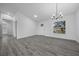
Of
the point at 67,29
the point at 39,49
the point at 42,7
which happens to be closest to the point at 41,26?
the point at 67,29

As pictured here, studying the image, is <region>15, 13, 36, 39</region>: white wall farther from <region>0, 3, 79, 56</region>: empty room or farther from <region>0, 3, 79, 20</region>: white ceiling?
<region>0, 3, 79, 20</region>: white ceiling

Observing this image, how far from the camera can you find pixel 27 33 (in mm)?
6809

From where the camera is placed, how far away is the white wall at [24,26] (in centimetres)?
574

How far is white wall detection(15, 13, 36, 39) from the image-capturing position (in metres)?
5.74

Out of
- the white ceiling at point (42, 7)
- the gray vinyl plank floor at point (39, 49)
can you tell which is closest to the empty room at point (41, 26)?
the white ceiling at point (42, 7)

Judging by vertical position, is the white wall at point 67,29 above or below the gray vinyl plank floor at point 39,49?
above

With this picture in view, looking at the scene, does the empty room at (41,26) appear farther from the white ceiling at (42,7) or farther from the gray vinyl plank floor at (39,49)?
the gray vinyl plank floor at (39,49)

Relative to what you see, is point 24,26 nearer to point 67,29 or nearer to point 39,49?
point 39,49

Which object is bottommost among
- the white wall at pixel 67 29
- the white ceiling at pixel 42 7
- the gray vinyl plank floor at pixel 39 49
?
the gray vinyl plank floor at pixel 39 49

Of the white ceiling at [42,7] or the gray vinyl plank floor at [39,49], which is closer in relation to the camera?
the gray vinyl plank floor at [39,49]

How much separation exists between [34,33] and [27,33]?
37.5 inches

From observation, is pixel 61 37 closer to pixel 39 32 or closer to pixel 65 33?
pixel 65 33

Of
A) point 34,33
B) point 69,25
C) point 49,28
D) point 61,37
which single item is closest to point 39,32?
point 34,33

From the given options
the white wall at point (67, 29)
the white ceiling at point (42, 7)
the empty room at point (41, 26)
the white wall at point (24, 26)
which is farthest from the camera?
the white wall at point (24, 26)
